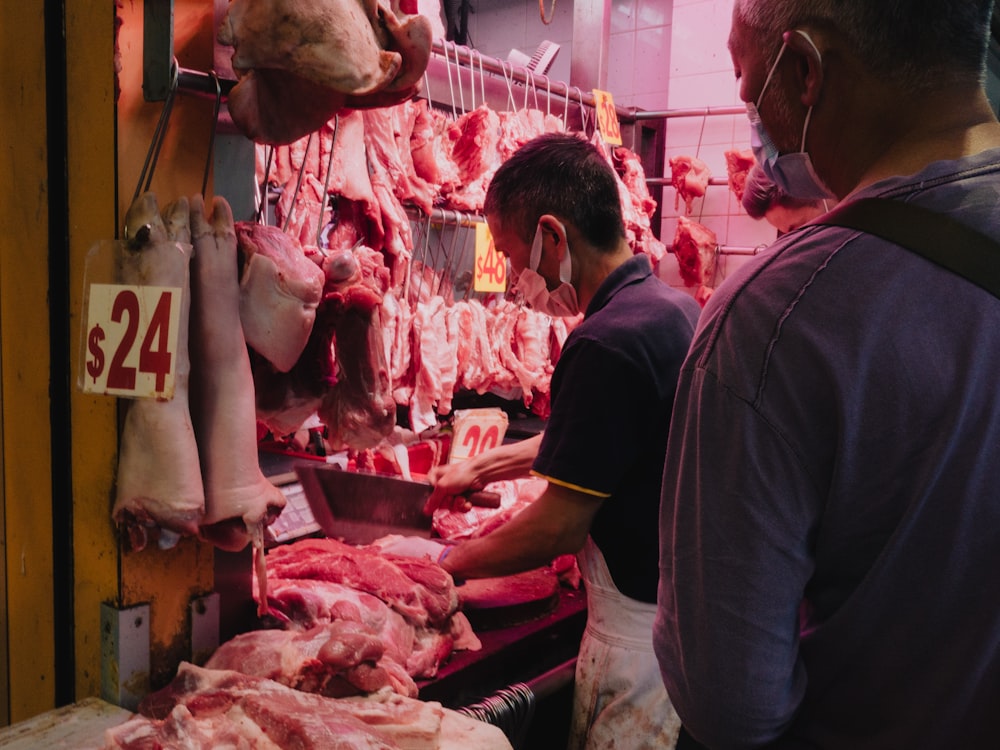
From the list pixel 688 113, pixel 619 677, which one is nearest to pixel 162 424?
pixel 619 677

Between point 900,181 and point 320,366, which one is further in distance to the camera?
point 320,366

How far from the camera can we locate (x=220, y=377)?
195cm

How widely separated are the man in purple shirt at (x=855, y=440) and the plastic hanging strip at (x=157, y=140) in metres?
1.23

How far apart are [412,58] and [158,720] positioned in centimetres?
158

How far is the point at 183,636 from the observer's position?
7.02ft

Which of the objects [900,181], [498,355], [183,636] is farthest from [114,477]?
[498,355]

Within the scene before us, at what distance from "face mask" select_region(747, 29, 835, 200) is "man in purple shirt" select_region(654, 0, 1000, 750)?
0.04 meters

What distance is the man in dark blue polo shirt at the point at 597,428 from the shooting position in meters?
2.54

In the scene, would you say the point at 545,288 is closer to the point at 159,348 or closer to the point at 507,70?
the point at 159,348

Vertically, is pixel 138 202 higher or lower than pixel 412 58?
lower

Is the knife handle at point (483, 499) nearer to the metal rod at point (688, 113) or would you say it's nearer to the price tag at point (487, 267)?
the price tag at point (487, 267)

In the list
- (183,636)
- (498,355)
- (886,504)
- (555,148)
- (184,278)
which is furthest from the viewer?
(498,355)

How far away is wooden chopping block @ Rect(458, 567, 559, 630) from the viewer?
9.60ft

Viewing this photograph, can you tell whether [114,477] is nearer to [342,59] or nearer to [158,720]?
[158,720]
